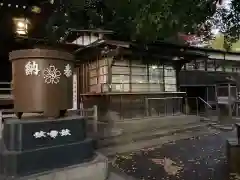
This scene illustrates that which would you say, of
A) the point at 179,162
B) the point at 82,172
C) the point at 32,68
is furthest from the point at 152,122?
the point at 32,68

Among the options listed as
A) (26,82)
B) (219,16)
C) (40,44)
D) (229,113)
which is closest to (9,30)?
(40,44)

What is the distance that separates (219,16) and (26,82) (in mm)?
5045

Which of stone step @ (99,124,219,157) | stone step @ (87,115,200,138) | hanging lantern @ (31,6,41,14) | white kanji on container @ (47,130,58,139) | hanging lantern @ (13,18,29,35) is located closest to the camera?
white kanji on container @ (47,130,58,139)

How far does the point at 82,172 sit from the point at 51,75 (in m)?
1.89

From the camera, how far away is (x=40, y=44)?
43.8 ft

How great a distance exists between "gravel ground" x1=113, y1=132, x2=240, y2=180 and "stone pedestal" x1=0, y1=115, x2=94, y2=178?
2.26 m

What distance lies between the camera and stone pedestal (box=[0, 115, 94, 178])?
3801 mm

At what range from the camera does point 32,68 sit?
4.16 meters

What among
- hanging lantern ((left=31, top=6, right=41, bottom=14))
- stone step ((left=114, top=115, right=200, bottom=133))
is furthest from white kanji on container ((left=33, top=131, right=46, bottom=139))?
hanging lantern ((left=31, top=6, right=41, bottom=14))

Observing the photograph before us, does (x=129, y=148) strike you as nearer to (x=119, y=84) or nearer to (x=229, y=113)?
(x=119, y=84)

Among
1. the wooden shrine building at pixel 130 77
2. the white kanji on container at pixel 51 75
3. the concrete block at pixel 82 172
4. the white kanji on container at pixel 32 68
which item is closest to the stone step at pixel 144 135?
the wooden shrine building at pixel 130 77

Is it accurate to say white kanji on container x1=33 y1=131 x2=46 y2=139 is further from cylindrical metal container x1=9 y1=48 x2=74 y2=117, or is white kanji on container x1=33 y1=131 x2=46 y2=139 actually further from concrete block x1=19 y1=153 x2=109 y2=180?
concrete block x1=19 y1=153 x2=109 y2=180

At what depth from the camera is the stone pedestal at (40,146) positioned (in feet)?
12.5

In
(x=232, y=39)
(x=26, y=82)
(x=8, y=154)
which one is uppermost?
(x=232, y=39)
